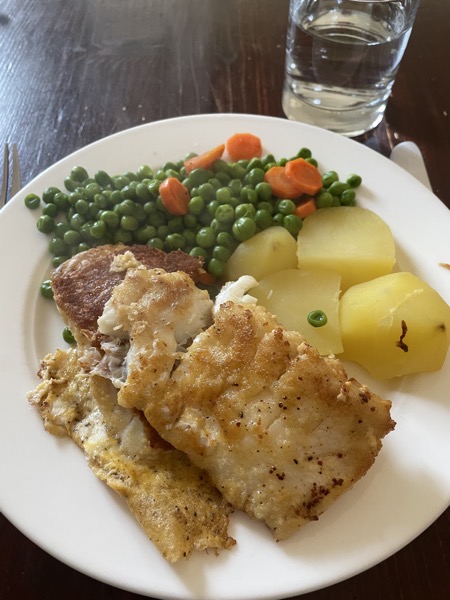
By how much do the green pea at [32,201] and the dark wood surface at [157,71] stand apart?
32.7 inches

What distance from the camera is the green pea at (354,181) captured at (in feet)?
10.8

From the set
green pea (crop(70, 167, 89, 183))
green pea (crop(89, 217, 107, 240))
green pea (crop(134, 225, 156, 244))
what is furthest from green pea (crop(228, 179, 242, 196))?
green pea (crop(70, 167, 89, 183))

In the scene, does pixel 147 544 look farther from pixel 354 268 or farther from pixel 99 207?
pixel 99 207

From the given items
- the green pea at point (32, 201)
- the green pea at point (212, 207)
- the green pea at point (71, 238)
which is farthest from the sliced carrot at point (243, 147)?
the green pea at point (32, 201)

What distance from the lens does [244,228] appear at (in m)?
3.11

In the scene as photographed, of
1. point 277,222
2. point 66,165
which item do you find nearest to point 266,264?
point 277,222

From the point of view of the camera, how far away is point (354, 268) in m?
2.92

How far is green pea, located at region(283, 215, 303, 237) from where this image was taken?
124 inches

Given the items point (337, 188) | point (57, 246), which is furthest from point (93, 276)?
point (337, 188)

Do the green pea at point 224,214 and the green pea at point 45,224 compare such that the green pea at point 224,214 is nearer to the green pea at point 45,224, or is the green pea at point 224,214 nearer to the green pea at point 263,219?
the green pea at point 263,219

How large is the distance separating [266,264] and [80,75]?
9.42 ft

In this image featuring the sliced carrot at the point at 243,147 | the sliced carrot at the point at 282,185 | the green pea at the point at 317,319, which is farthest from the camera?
the sliced carrot at the point at 243,147

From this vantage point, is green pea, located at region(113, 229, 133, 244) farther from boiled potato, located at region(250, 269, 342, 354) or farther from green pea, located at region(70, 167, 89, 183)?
boiled potato, located at region(250, 269, 342, 354)

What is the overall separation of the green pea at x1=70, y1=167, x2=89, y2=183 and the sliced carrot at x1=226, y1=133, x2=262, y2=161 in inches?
36.6
